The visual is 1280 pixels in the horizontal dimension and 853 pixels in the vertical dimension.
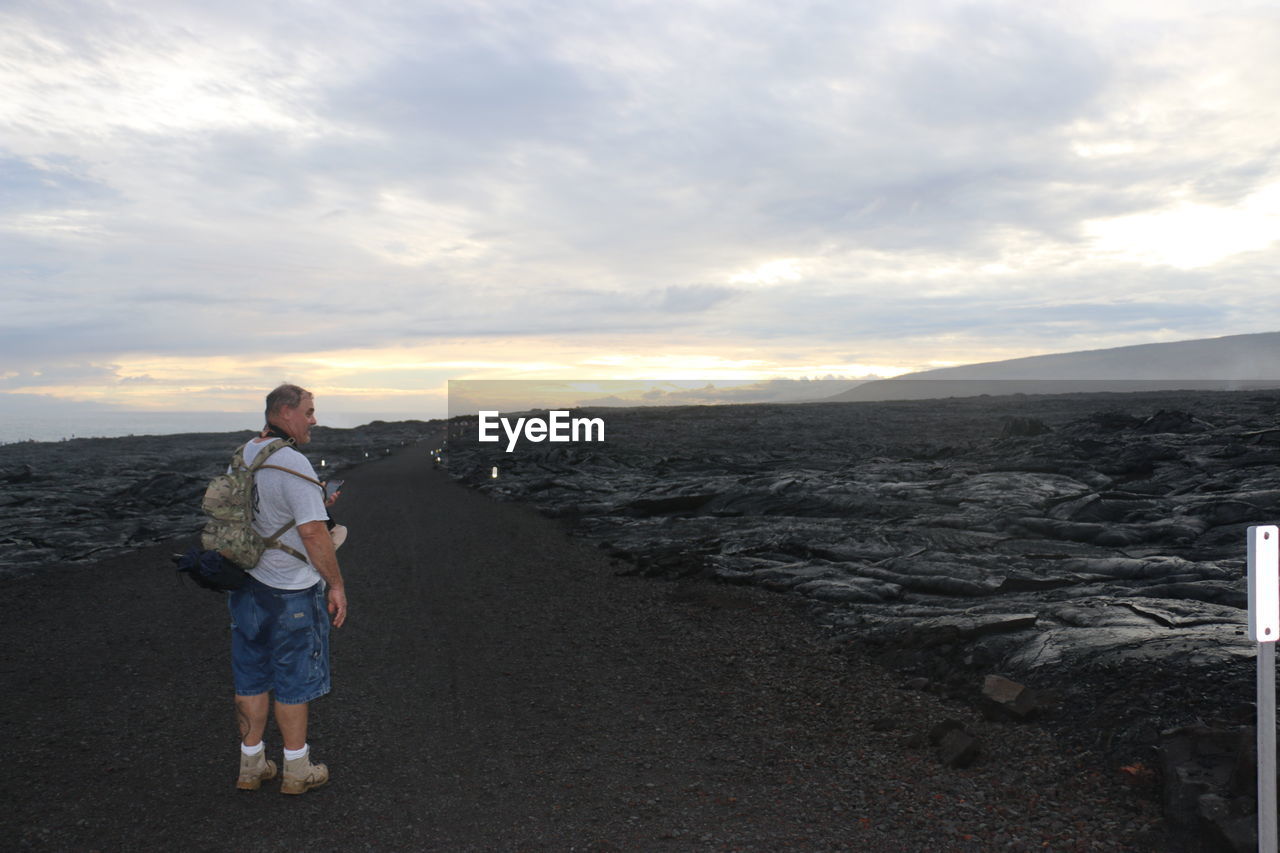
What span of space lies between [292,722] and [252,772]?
560 millimetres

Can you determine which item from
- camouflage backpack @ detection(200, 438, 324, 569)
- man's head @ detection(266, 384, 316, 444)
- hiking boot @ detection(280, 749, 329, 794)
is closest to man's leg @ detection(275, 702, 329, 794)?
hiking boot @ detection(280, 749, 329, 794)

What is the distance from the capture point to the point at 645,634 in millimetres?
10422

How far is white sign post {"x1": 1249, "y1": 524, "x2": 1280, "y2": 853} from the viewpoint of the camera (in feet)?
12.9

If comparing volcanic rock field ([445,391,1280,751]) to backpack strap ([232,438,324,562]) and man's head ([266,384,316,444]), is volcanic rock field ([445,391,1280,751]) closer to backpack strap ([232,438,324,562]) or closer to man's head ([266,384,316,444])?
backpack strap ([232,438,324,562])

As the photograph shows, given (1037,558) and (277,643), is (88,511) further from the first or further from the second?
(1037,558)

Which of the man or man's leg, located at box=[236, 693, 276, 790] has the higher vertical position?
the man

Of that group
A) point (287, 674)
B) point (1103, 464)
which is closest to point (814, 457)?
point (1103, 464)

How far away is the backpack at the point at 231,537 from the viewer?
5387 millimetres

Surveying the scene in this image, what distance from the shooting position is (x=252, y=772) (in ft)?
19.0

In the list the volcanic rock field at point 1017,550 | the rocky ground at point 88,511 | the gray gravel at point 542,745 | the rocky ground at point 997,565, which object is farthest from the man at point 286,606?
the rocky ground at point 88,511

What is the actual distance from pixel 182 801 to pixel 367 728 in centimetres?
162

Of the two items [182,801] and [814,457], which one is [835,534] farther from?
[814,457]

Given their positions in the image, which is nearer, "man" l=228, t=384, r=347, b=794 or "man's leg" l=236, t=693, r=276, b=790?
"man" l=228, t=384, r=347, b=794

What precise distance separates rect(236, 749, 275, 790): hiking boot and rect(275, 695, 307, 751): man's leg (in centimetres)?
29
